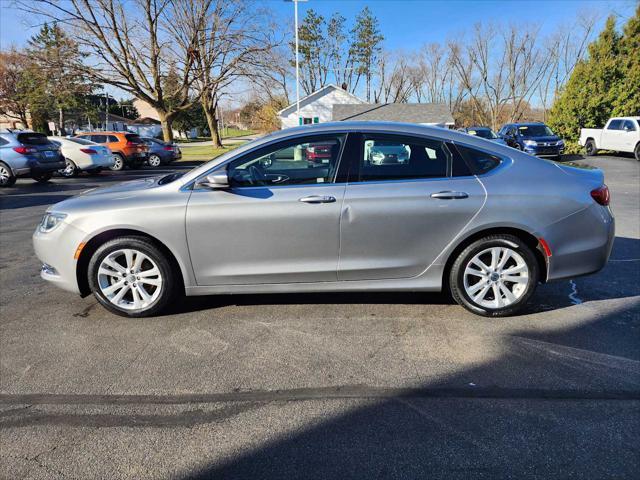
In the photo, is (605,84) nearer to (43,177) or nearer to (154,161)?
(154,161)

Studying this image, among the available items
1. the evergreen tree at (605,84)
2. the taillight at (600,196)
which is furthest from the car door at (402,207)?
the evergreen tree at (605,84)

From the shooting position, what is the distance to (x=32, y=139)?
1247 centimetres

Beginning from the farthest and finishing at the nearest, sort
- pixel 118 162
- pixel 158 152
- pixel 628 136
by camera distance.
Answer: pixel 158 152
pixel 118 162
pixel 628 136

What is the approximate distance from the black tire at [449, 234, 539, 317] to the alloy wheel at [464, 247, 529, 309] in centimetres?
2

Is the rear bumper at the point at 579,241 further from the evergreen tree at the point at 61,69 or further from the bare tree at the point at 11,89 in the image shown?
the bare tree at the point at 11,89

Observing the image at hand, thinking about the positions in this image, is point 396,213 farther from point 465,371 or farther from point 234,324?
point 234,324

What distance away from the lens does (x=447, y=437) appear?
7.32 ft

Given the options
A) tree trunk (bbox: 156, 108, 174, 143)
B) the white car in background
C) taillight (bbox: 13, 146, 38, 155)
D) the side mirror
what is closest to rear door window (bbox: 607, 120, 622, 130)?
the side mirror

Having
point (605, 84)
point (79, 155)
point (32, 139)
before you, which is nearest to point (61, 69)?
point (79, 155)

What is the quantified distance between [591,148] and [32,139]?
936 inches

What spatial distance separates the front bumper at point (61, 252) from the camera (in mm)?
3539

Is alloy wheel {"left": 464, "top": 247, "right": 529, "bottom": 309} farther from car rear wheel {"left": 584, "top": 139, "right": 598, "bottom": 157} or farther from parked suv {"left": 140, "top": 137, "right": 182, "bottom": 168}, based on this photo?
car rear wheel {"left": 584, "top": 139, "right": 598, "bottom": 157}

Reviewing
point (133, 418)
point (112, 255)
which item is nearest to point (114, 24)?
point (112, 255)

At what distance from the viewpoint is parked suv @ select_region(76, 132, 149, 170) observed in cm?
1856
